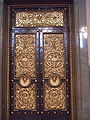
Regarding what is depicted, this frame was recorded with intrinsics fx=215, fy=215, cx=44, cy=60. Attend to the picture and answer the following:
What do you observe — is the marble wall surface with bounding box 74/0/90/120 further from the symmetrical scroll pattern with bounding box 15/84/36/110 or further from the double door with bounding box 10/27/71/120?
the symmetrical scroll pattern with bounding box 15/84/36/110

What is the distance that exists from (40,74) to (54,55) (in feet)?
1.75

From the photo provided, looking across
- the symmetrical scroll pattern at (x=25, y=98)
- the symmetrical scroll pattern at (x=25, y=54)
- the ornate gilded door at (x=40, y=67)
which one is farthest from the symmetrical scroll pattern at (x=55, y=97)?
the symmetrical scroll pattern at (x=25, y=54)

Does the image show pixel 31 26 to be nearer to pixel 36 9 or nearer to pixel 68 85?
pixel 36 9

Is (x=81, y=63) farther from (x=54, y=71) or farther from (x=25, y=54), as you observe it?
(x=25, y=54)

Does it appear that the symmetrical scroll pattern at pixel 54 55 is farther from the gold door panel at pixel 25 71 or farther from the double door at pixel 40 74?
the gold door panel at pixel 25 71

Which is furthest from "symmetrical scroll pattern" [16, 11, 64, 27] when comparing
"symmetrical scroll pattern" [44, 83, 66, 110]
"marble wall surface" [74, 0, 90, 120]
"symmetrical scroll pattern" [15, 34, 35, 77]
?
"symmetrical scroll pattern" [44, 83, 66, 110]

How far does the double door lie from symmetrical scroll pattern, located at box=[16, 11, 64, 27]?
0.12m

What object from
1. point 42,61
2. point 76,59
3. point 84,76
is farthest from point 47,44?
point 84,76

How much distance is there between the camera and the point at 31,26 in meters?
4.93

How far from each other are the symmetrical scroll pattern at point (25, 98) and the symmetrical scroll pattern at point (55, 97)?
0.89 ft

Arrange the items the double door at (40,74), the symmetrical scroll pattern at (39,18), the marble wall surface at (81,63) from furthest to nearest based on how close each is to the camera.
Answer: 1. the symmetrical scroll pattern at (39,18)
2. the double door at (40,74)
3. the marble wall surface at (81,63)

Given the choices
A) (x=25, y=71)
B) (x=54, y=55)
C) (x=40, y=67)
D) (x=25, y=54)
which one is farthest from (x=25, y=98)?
(x=54, y=55)

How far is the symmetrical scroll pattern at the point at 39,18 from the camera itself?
4.94 m

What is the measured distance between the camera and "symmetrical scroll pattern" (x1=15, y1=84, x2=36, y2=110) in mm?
4777
